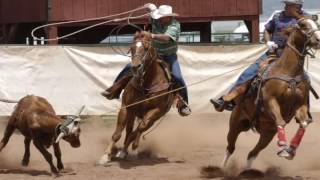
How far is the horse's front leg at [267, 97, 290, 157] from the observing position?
8.05 m

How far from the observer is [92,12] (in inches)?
758

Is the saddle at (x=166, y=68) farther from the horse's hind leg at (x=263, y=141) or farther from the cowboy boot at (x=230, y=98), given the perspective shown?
the horse's hind leg at (x=263, y=141)

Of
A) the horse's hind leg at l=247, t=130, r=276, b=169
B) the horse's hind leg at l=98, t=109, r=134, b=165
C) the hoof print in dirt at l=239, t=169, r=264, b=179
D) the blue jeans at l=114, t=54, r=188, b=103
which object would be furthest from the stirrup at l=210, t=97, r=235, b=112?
the horse's hind leg at l=98, t=109, r=134, b=165

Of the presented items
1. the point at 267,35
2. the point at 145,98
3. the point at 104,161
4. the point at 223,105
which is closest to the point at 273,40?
the point at 267,35

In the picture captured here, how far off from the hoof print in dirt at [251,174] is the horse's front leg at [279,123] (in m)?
1.17

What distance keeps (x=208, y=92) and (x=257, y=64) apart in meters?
6.38

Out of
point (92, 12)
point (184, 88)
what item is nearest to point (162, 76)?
point (184, 88)

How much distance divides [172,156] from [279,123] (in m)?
4.01

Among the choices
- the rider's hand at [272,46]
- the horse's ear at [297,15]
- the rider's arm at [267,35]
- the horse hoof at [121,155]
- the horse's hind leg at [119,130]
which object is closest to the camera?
the horse's ear at [297,15]

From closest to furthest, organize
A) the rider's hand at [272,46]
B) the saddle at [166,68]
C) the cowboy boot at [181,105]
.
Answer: the rider's hand at [272,46], the saddle at [166,68], the cowboy boot at [181,105]

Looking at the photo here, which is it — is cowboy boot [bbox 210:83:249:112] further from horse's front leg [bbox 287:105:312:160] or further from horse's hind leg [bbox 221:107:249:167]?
horse's front leg [bbox 287:105:312:160]

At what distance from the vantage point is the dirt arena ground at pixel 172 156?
9.70m

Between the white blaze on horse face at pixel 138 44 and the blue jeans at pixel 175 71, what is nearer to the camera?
the white blaze on horse face at pixel 138 44

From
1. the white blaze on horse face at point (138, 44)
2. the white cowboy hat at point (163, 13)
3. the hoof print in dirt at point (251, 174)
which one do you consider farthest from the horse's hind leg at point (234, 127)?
the white cowboy hat at point (163, 13)
